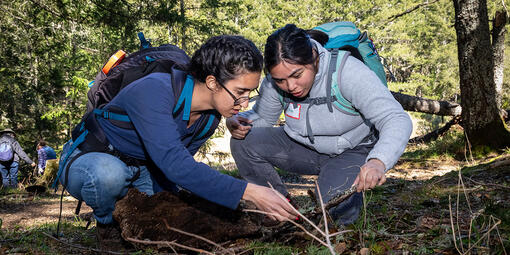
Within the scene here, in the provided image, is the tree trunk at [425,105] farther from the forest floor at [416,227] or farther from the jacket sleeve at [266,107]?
the jacket sleeve at [266,107]

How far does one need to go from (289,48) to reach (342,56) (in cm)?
47

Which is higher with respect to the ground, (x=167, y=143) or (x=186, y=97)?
(x=186, y=97)

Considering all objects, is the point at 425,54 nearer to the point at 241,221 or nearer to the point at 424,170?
the point at 424,170

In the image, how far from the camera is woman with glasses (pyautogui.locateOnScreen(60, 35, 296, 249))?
2.20m

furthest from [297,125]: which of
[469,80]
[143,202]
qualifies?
[469,80]

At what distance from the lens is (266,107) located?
3551mm

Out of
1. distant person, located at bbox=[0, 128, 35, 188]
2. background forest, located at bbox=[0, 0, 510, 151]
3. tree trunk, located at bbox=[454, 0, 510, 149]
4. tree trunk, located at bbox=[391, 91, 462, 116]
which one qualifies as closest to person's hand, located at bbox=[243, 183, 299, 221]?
background forest, located at bbox=[0, 0, 510, 151]

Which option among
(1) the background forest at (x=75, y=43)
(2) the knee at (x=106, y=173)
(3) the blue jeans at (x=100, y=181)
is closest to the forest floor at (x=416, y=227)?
(3) the blue jeans at (x=100, y=181)

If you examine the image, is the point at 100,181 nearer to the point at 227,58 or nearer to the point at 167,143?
the point at 167,143

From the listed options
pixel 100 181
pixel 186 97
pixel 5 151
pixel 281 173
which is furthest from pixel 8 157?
pixel 186 97

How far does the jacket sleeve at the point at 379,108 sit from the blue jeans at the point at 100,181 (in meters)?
1.81

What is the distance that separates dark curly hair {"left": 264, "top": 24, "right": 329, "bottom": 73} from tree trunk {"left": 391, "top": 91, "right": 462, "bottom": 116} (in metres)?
6.35

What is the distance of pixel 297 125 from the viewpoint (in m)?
3.28

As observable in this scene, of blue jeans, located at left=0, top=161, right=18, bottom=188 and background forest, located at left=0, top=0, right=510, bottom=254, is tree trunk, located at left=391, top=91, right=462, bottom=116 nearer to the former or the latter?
background forest, located at left=0, top=0, right=510, bottom=254
